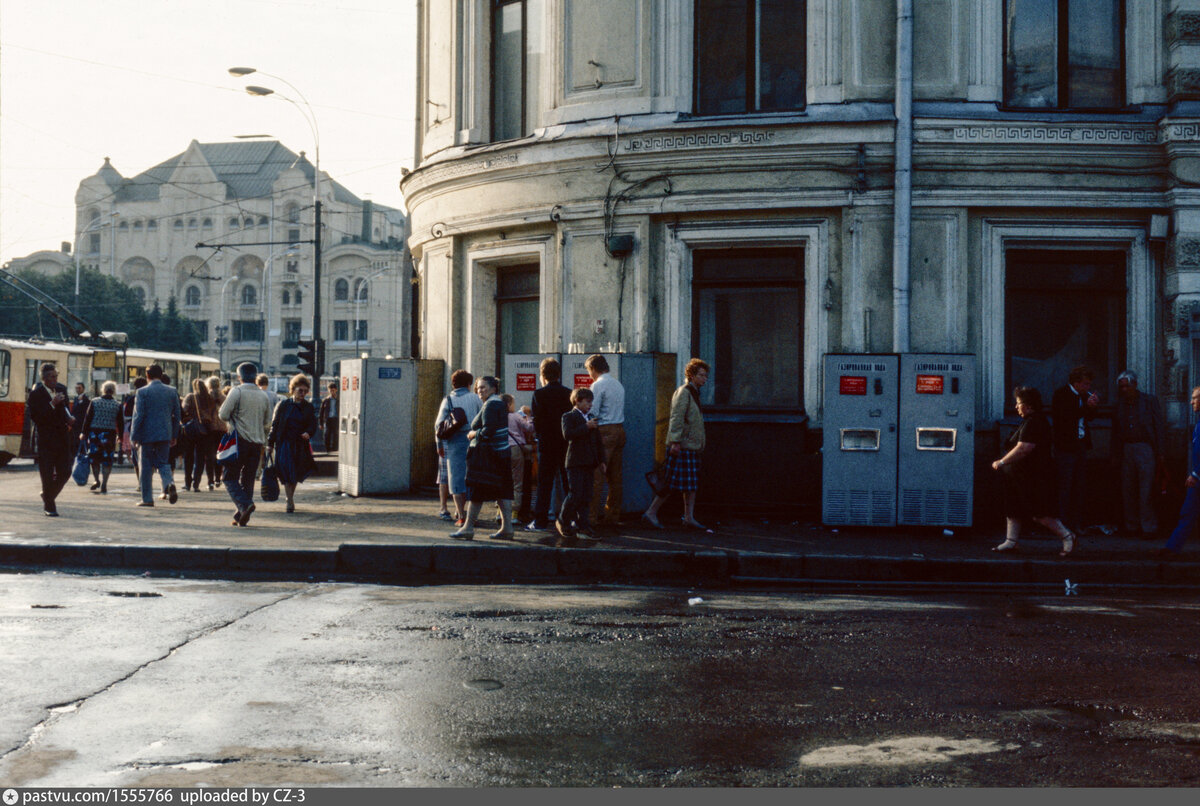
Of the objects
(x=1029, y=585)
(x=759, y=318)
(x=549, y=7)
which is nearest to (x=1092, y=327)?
(x=759, y=318)

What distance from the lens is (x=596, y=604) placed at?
8.56m

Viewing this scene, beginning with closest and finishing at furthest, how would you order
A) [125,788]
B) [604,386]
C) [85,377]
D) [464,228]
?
[125,788]
[604,386]
[464,228]
[85,377]

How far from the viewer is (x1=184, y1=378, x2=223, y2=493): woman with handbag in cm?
1806

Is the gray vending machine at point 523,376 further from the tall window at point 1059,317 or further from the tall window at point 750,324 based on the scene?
the tall window at point 1059,317

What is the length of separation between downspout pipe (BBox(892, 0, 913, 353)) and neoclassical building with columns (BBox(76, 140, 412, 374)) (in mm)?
74015

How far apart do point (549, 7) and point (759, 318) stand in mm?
4921

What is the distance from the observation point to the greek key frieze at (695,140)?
13938 millimetres

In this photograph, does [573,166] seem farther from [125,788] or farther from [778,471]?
[125,788]

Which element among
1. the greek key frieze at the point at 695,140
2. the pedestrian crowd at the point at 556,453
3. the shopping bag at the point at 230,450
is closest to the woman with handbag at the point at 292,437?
the shopping bag at the point at 230,450

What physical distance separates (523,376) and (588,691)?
8351 mm

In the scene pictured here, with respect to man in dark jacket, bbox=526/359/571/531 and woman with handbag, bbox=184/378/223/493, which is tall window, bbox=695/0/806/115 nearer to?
man in dark jacket, bbox=526/359/571/531

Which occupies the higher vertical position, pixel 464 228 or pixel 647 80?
pixel 647 80

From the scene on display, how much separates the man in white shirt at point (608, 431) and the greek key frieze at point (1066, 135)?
531cm

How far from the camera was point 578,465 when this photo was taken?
11.6 meters
